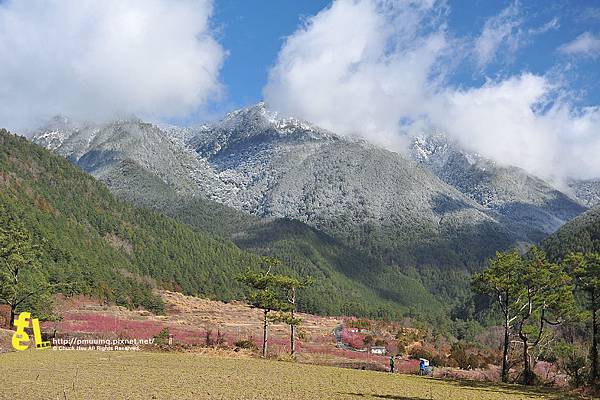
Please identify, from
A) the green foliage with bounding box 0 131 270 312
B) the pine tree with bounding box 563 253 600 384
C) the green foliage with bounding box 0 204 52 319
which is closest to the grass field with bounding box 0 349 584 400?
the pine tree with bounding box 563 253 600 384

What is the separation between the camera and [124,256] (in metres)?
179

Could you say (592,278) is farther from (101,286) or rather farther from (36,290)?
(101,286)

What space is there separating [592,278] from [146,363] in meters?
37.6

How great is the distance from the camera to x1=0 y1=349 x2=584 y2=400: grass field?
2978cm

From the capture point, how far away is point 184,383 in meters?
34.4

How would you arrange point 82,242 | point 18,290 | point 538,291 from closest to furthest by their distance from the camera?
1. point 538,291
2. point 18,290
3. point 82,242

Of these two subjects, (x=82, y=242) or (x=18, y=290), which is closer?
(x=18, y=290)

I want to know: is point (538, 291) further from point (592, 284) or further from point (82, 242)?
point (82, 242)

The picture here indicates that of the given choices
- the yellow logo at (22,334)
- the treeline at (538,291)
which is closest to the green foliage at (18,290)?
the yellow logo at (22,334)

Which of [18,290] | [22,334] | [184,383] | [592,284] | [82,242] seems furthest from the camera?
[82,242]

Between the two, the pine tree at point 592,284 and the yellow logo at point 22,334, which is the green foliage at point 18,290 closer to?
the yellow logo at point 22,334

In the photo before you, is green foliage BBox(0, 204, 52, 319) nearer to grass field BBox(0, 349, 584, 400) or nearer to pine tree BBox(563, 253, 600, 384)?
grass field BBox(0, 349, 584, 400)

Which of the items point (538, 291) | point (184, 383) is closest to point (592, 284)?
point (538, 291)

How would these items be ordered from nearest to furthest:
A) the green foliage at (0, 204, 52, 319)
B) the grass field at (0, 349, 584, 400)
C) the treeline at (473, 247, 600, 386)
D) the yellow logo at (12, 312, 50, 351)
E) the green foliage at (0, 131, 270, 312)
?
1. the grass field at (0, 349, 584, 400)
2. the yellow logo at (12, 312, 50, 351)
3. the treeline at (473, 247, 600, 386)
4. the green foliage at (0, 204, 52, 319)
5. the green foliage at (0, 131, 270, 312)
